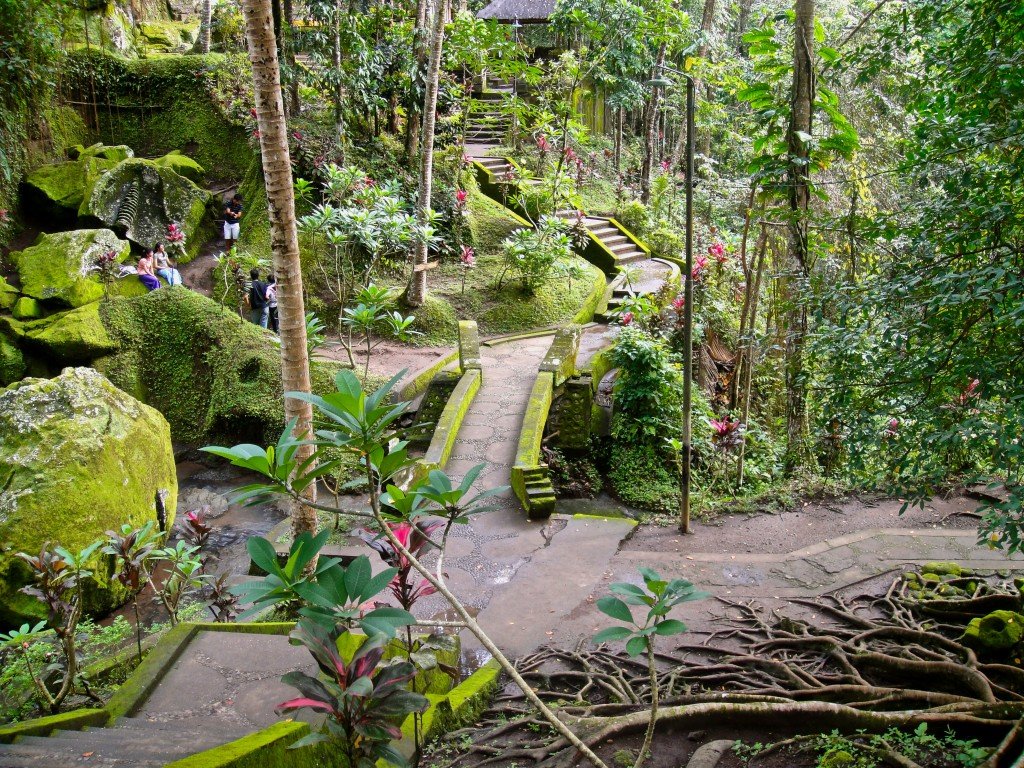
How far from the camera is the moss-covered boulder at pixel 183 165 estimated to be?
15837 mm

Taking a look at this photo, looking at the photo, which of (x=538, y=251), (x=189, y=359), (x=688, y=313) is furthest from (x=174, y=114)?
(x=688, y=313)

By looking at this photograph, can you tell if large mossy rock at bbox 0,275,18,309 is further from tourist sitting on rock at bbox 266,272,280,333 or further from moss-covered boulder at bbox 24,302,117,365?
tourist sitting on rock at bbox 266,272,280,333

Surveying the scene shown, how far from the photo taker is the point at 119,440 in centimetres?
826

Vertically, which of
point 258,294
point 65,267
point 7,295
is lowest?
point 258,294

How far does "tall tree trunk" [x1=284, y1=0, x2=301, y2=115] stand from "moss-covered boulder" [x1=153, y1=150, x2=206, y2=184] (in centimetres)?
314

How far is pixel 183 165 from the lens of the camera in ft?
53.3

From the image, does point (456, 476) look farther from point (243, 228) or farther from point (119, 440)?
point (243, 228)

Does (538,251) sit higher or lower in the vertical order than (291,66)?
lower

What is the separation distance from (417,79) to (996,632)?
13.6 metres

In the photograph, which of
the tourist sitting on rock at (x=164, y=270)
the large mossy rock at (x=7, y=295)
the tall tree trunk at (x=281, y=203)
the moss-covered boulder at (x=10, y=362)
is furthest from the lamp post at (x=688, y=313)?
the large mossy rock at (x=7, y=295)

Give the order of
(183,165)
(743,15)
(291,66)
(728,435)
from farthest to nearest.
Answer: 1. (743,15)
2. (183,165)
3. (291,66)
4. (728,435)

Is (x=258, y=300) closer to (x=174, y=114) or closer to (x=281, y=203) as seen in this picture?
(x=281, y=203)

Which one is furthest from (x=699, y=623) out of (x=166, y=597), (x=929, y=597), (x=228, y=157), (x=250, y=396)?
(x=228, y=157)

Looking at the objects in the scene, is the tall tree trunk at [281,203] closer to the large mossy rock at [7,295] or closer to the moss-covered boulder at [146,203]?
the large mossy rock at [7,295]
